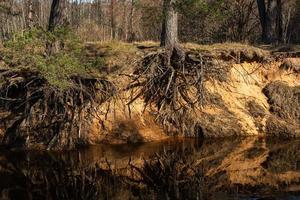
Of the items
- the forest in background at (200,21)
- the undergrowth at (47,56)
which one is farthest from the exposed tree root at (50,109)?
the forest in background at (200,21)

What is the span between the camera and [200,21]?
77.0 ft

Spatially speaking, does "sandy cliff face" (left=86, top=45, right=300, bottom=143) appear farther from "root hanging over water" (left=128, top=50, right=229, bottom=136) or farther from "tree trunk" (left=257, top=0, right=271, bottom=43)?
"tree trunk" (left=257, top=0, right=271, bottom=43)

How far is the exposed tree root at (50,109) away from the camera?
1286cm

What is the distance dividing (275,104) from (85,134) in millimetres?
5899

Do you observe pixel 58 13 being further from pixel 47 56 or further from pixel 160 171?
pixel 160 171

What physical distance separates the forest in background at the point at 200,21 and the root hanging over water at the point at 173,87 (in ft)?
4.05

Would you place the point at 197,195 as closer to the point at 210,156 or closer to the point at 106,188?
the point at 106,188

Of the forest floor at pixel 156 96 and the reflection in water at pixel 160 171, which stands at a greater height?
the forest floor at pixel 156 96

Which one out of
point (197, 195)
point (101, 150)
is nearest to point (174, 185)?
point (197, 195)

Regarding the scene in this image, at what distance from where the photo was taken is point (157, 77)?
14.0 metres

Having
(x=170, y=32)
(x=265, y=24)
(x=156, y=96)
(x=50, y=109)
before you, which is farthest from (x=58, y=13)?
(x=265, y=24)

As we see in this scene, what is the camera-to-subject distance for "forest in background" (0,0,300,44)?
13719mm

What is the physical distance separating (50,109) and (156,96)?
10.00 ft

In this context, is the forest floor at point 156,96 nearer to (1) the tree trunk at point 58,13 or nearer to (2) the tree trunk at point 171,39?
(2) the tree trunk at point 171,39
